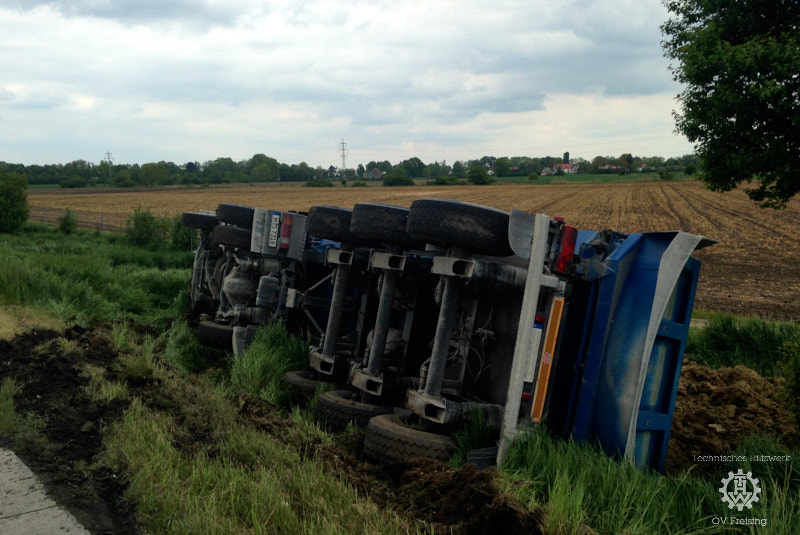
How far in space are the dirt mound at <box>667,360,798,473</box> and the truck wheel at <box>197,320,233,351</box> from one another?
4451mm

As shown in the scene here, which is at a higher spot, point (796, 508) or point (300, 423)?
point (796, 508)

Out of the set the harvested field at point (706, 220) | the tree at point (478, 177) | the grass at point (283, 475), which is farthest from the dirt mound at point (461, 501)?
the tree at point (478, 177)

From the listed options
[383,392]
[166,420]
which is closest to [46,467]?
[166,420]

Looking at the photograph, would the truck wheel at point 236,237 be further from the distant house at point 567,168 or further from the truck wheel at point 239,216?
the distant house at point 567,168

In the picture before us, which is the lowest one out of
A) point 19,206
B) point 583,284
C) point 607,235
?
point 19,206

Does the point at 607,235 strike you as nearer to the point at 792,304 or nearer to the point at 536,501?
the point at 536,501

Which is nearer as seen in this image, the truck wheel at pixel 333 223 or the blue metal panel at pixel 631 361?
the blue metal panel at pixel 631 361

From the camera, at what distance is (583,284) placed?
13.4 feet

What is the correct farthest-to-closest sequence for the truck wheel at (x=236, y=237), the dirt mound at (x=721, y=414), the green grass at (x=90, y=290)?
the green grass at (x=90, y=290)
the truck wheel at (x=236, y=237)
the dirt mound at (x=721, y=414)

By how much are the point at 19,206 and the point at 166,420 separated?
28.1 metres

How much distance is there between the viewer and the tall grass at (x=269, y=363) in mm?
5616

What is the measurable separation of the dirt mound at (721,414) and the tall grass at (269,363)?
3.03 meters

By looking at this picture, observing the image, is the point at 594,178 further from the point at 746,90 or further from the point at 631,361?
the point at 631,361

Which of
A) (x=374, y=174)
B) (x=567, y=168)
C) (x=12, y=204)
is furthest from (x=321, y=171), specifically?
(x=12, y=204)
